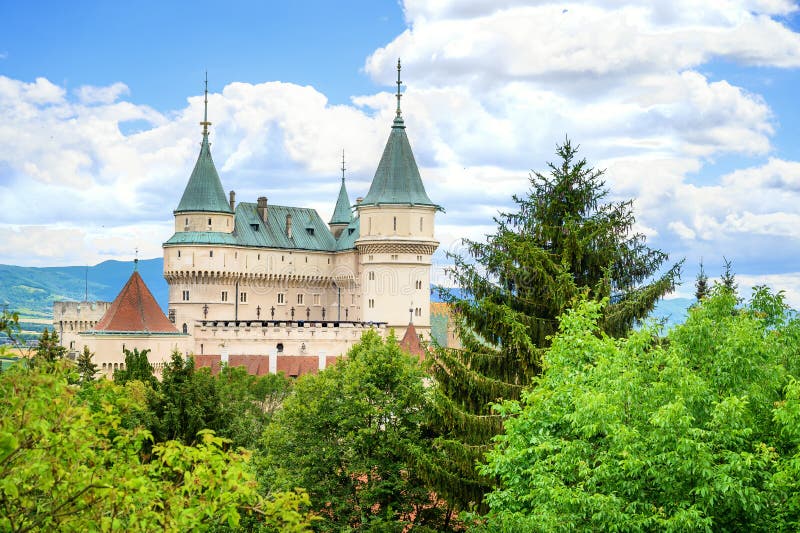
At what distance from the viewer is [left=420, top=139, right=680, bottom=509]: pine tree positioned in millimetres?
27203

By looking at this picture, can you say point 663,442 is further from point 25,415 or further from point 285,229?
point 285,229

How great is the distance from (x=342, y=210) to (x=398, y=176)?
1926 cm

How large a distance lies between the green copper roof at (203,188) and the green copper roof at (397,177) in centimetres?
1341

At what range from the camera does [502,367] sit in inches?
1133

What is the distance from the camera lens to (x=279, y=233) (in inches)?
3976

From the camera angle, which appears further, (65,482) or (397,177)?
(397,177)

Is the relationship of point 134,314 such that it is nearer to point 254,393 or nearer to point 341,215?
point 254,393

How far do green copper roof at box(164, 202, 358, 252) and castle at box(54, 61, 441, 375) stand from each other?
5.5 inches

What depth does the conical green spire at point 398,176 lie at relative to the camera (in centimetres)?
8862

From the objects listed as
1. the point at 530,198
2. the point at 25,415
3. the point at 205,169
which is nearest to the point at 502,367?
the point at 530,198

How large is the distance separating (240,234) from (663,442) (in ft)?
264

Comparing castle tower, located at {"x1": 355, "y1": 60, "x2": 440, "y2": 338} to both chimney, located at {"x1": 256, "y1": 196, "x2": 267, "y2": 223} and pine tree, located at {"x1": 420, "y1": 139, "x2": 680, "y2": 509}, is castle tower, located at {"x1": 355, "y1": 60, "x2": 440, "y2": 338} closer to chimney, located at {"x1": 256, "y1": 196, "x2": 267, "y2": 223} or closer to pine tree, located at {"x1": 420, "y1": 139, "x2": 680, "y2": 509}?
chimney, located at {"x1": 256, "y1": 196, "x2": 267, "y2": 223}

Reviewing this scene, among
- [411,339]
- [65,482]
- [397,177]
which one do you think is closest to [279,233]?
[397,177]

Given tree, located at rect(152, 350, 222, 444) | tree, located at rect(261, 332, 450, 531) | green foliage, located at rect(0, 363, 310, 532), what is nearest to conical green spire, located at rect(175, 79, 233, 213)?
tree, located at rect(152, 350, 222, 444)
